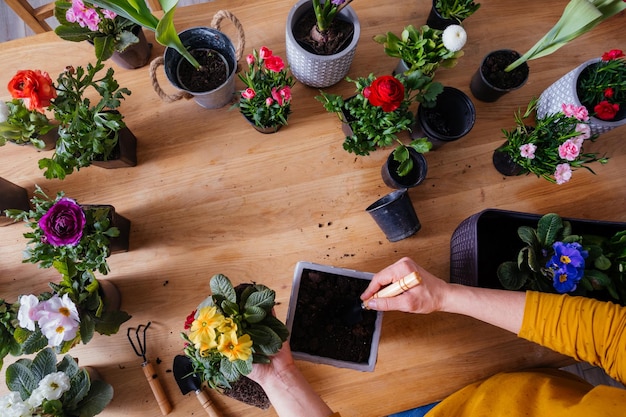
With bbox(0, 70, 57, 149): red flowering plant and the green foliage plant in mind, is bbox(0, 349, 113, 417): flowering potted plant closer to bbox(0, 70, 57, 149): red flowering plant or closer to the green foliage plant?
the green foliage plant

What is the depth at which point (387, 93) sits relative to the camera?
812 mm

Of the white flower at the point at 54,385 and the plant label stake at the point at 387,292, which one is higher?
the plant label stake at the point at 387,292

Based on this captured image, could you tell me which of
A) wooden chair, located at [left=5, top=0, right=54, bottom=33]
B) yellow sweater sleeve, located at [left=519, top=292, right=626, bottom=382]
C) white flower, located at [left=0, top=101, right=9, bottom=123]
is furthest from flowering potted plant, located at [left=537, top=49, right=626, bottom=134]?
wooden chair, located at [left=5, top=0, right=54, bottom=33]

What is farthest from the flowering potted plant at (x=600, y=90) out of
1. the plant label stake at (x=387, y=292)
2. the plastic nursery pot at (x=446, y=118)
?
the plant label stake at (x=387, y=292)

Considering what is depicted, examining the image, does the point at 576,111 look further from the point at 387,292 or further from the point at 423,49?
the point at 387,292

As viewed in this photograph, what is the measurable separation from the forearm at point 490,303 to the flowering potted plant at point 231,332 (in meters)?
0.37

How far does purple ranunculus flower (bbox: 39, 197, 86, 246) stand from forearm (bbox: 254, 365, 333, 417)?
0.48 m

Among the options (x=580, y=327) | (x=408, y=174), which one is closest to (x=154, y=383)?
(x=408, y=174)

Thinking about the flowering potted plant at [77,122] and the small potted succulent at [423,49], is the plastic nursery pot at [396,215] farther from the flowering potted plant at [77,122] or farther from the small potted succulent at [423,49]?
the flowering potted plant at [77,122]

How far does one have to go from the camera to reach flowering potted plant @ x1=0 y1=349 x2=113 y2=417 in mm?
782

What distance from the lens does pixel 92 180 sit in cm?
103

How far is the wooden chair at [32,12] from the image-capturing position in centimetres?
117

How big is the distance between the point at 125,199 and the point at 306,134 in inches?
19.5

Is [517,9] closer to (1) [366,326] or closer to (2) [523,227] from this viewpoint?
(2) [523,227]
